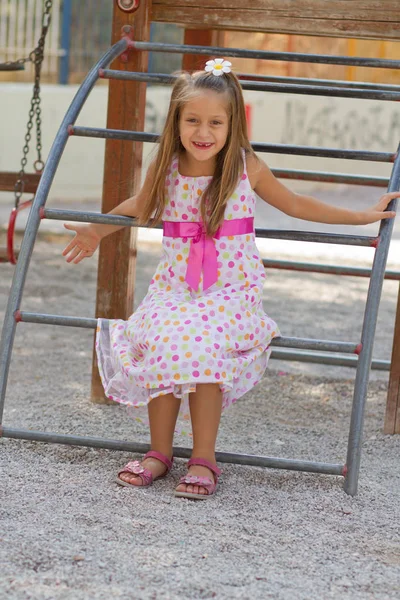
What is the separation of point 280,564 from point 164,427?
641 mm

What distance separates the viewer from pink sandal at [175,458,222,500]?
2.67 metres

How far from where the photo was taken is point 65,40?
11289 millimetres

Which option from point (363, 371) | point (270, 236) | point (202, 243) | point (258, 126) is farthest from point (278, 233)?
point (258, 126)

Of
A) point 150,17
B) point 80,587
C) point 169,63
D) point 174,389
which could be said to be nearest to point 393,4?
point 150,17

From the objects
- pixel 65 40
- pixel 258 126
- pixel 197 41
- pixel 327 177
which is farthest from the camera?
pixel 258 126

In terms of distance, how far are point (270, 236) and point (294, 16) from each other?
36.5 inches

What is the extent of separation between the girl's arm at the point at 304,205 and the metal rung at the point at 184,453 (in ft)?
2.34

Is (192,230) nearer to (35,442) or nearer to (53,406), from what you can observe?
(35,442)

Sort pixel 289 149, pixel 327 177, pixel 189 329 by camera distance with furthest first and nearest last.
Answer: pixel 327 177
pixel 289 149
pixel 189 329

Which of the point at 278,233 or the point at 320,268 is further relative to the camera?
the point at 320,268

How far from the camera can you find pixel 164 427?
280 cm

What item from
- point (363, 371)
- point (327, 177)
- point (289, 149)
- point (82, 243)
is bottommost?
point (363, 371)

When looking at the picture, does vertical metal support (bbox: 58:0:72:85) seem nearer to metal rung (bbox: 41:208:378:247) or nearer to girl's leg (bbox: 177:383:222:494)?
metal rung (bbox: 41:208:378:247)

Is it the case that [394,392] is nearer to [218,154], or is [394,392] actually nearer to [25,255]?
[218,154]
